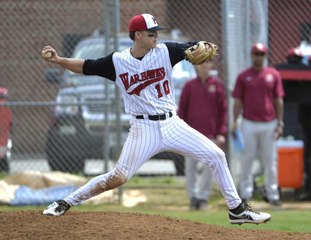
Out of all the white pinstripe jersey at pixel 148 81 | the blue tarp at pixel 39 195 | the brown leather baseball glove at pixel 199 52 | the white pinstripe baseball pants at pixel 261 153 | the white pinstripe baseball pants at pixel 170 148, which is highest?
the brown leather baseball glove at pixel 199 52

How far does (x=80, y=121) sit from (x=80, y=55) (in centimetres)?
95

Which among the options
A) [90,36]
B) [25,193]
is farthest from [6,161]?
[90,36]

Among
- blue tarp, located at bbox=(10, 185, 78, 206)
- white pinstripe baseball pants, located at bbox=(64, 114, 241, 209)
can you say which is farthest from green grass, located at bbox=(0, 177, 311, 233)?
white pinstripe baseball pants, located at bbox=(64, 114, 241, 209)

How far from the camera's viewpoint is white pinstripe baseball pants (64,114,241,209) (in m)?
7.76

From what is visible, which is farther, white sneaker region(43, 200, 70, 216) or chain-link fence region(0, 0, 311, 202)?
chain-link fence region(0, 0, 311, 202)

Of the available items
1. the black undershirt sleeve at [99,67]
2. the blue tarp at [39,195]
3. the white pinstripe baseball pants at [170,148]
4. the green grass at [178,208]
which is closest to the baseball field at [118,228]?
the white pinstripe baseball pants at [170,148]

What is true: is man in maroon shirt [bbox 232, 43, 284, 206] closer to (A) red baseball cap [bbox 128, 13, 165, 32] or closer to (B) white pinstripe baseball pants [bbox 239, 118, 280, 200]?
(B) white pinstripe baseball pants [bbox 239, 118, 280, 200]

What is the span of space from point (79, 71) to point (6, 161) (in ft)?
17.3

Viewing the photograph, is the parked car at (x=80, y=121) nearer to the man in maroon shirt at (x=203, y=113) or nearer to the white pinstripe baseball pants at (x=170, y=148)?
the man in maroon shirt at (x=203, y=113)

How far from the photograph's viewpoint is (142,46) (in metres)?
7.93

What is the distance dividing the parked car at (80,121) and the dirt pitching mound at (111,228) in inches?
182

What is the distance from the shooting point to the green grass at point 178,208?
9859 mm

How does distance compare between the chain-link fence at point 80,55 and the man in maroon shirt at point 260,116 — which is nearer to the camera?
the man in maroon shirt at point 260,116

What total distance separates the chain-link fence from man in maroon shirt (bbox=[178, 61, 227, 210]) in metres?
0.57
